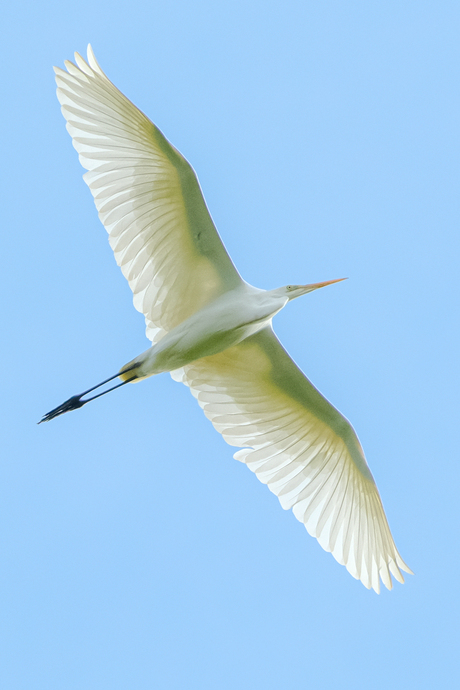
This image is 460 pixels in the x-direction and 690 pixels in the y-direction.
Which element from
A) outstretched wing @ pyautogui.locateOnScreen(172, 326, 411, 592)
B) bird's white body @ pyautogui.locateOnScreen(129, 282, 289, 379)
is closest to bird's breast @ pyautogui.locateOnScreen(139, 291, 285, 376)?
bird's white body @ pyautogui.locateOnScreen(129, 282, 289, 379)

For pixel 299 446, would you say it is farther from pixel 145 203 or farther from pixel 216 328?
pixel 145 203

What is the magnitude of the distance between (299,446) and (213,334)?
1896mm

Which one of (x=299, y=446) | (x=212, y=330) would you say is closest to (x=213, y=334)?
(x=212, y=330)

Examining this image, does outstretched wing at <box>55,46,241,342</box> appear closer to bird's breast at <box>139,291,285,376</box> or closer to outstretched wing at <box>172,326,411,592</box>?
bird's breast at <box>139,291,285,376</box>

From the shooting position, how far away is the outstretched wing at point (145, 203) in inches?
357

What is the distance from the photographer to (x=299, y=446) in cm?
1059

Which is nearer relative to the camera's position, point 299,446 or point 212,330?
point 212,330

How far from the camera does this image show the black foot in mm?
10625

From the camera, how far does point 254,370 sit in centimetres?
1032

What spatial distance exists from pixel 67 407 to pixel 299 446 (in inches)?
104

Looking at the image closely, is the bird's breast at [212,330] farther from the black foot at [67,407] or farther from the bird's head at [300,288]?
the black foot at [67,407]

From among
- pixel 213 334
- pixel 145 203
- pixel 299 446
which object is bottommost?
pixel 299 446

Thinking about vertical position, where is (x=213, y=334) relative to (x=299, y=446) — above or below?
above

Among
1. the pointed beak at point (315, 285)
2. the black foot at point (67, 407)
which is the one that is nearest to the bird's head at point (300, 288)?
the pointed beak at point (315, 285)
